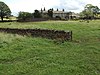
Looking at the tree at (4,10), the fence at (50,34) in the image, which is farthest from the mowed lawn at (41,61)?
the tree at (4,10)

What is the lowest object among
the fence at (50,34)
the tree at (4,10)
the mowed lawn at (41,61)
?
the mowed lawn at (41,61)

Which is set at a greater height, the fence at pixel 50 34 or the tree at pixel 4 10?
the tree at pixel 4 10

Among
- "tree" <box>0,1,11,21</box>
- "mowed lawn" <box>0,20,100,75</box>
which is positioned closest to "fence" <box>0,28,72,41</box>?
"mowed lawn" <box>0,20,100,75</box>

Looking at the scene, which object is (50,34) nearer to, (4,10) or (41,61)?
(41,61)

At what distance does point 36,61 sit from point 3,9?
9836cm

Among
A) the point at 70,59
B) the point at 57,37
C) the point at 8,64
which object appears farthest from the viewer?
the point at 57,37

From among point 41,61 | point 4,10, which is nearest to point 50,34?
point 41,61

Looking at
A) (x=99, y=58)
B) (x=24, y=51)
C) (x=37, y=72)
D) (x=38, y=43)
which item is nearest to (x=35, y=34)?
(x=38, y=43)

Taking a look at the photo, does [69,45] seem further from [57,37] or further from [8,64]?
[8,64]

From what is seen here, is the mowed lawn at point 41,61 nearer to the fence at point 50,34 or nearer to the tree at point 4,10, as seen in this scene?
the fence at point 50,34

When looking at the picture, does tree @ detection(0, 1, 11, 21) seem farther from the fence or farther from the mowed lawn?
the mowed lawn

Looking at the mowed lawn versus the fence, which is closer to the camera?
the mowed lawn

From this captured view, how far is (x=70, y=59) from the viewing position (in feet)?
62.8

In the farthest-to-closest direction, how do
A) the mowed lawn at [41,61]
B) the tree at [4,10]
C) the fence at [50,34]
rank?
the tree at [4,10] → the fence at [50,34] → the mowed lawn at [41,61]
